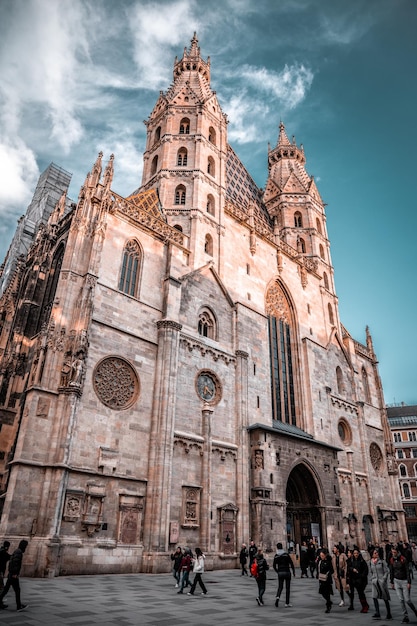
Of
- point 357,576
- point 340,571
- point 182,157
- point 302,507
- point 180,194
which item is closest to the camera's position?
point 357,576

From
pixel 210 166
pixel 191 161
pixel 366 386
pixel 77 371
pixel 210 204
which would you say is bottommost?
pixel 77 371

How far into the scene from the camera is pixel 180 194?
29672mm

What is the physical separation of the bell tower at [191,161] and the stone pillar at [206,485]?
9.27m

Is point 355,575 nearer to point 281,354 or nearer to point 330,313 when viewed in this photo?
point 281,354

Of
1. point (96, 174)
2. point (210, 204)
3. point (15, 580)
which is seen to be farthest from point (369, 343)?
point (15, 580)

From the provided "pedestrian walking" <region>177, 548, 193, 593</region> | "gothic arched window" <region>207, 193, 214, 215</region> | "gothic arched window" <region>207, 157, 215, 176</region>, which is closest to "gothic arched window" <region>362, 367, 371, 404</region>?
"gothic arched window" <region>207, 193, 214, 215</region>

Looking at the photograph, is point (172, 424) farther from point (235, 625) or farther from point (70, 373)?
point (235, 625)

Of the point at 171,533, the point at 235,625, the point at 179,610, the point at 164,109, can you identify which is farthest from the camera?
the point at 164,109

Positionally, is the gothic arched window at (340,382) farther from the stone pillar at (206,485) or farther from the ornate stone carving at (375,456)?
the stone pillar at (206,485)

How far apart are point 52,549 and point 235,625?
30.1 feet

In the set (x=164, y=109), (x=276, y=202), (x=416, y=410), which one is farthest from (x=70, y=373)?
(x=416, y=410)

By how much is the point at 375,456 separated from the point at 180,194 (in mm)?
25539

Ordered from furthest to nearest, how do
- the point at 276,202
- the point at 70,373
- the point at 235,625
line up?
the point at 276,202 → the point at 70,373 → the point at 235,625

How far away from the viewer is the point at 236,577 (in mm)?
18000
